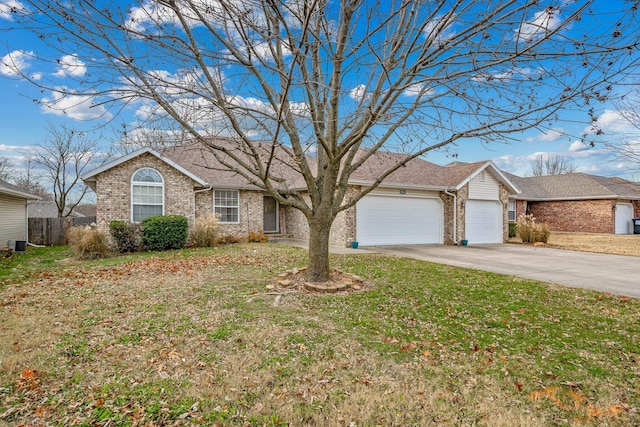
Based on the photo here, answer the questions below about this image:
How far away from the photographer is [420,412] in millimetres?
2953

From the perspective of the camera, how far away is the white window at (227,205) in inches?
636

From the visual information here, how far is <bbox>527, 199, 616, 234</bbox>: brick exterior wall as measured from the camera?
23.0 m

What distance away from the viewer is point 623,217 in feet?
78.0

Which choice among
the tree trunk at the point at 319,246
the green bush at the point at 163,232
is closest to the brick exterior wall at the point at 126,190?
the green bush at the point at 163,232

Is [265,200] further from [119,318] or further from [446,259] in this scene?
[119,318]

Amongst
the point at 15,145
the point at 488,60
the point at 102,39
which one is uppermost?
the point at 15,145

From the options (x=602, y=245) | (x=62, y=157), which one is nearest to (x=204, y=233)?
(x=62, y=157)

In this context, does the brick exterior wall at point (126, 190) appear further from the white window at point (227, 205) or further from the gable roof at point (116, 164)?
the white window at point (227, 205)

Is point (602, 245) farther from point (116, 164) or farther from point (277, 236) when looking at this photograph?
point (116, 164)

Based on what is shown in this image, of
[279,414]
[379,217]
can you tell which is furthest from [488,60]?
[379,217]

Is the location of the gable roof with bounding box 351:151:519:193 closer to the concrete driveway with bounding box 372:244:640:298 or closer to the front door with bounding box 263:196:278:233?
the concrete driveway with bounding box 372:244:640:298

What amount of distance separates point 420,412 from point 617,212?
92.1ft

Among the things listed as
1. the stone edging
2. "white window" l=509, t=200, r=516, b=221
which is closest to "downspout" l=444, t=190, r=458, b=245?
"white window" l=509, t=200, r=516, b=221

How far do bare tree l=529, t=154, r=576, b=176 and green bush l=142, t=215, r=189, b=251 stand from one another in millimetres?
42976
